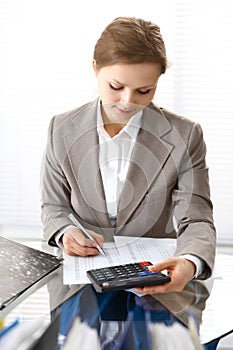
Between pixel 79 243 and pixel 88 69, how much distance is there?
4.24 ft

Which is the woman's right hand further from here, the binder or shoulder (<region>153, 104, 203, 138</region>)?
shoulder (<region>153, 104, 203, 138</region>)

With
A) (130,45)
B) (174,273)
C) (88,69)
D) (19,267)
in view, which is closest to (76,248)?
(19,267)

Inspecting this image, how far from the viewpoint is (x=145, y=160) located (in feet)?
5.46

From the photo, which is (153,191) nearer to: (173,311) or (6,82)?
(173,311)

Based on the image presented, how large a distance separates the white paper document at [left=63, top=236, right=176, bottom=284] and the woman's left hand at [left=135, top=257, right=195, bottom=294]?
76mm

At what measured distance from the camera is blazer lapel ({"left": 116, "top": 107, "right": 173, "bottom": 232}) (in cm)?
164

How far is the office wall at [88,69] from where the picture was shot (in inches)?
102

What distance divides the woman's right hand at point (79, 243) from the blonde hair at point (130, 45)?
1.32 ft

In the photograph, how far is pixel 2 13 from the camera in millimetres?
2641

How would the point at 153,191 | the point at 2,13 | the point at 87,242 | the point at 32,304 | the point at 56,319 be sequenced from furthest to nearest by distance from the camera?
the point at 2,13 → the point at 153,191 → the point at 87,242 → the point at 32,304 → the point at 56,319

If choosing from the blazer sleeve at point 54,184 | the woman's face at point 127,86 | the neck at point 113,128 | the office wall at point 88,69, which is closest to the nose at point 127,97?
the woman's face at point 127,86

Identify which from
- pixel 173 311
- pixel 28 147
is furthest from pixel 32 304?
pixel 28 147

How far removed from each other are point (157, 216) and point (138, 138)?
21 centimetres

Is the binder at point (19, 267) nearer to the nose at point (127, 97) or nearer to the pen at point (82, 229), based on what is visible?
the pen at point (82, 229)
